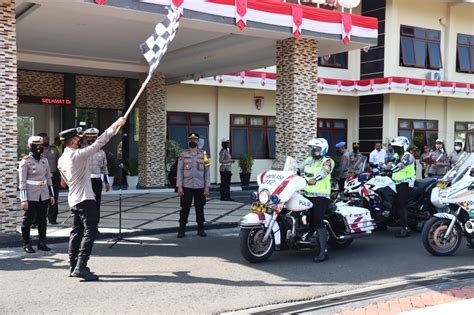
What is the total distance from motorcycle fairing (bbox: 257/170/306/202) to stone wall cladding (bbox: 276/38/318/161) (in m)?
5.55

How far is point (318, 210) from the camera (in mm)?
7961

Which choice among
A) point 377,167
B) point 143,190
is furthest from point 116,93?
point 377,167

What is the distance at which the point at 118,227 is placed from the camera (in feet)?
33.8

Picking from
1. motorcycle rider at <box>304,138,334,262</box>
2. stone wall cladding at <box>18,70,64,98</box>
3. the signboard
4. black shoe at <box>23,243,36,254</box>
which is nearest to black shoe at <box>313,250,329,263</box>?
motorcycle rider at <box>304,138,334,262</box>

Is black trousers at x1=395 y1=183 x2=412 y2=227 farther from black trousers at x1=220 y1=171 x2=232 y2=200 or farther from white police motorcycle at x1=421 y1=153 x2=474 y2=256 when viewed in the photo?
black trousers at x1=220 y1=171 x2=232 y2=200

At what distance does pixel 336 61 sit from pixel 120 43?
477 inches

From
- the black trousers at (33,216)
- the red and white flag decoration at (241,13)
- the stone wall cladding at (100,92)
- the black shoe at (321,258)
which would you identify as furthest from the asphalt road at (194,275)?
the stone wall cladding at (100,92)

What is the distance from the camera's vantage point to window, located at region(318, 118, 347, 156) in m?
24.3

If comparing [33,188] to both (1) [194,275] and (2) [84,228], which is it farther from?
(1) [194,275]

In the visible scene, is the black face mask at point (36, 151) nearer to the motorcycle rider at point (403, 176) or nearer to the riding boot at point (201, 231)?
the riding boot at point (201, 231)

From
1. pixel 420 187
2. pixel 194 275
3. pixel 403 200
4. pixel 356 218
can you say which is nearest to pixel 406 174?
pixel 403 200

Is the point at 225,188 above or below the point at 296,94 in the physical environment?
below

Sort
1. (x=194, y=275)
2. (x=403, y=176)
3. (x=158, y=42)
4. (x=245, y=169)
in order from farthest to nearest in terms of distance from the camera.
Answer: (x=245, y=169), (x=403, y=176), (x=158, y=42), (x=194, y=275)

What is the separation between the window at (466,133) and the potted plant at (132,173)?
15.6m
